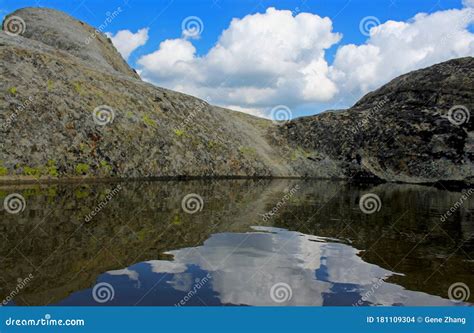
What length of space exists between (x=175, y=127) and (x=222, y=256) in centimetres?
3647

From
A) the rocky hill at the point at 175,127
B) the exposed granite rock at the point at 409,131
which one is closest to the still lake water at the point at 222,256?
the rocky hill at the point at 175,127

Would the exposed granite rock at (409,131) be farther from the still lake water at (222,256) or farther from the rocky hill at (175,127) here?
the still lake water at (222,256)

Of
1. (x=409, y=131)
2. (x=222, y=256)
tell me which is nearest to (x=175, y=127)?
(x=409, y=131)

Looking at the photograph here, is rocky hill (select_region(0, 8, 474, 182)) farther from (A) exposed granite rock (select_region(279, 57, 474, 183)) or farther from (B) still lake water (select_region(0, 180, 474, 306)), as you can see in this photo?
(B) still lake water (select_region(0, 180, 474, 306))

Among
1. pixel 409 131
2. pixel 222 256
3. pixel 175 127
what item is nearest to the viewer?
pixel 222 256

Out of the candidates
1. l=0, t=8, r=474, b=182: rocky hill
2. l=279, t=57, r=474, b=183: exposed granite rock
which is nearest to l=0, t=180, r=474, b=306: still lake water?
l=0, t=8, r=474, b=182: rocky hill

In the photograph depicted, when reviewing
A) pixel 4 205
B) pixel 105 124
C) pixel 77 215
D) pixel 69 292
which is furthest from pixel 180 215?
pixel 105 124

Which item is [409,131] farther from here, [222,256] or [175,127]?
[222,256]

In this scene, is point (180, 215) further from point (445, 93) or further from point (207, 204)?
point (445, 93)

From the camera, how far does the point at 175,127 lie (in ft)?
153

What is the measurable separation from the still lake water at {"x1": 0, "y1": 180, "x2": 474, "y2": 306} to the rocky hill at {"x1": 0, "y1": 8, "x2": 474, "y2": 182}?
15.5 metres

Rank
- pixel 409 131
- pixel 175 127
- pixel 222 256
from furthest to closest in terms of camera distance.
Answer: pixel 409 131 → pixel 175 127 → pixel 222 256

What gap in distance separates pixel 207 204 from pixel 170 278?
525 inches

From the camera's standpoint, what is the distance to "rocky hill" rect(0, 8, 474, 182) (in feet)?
111
